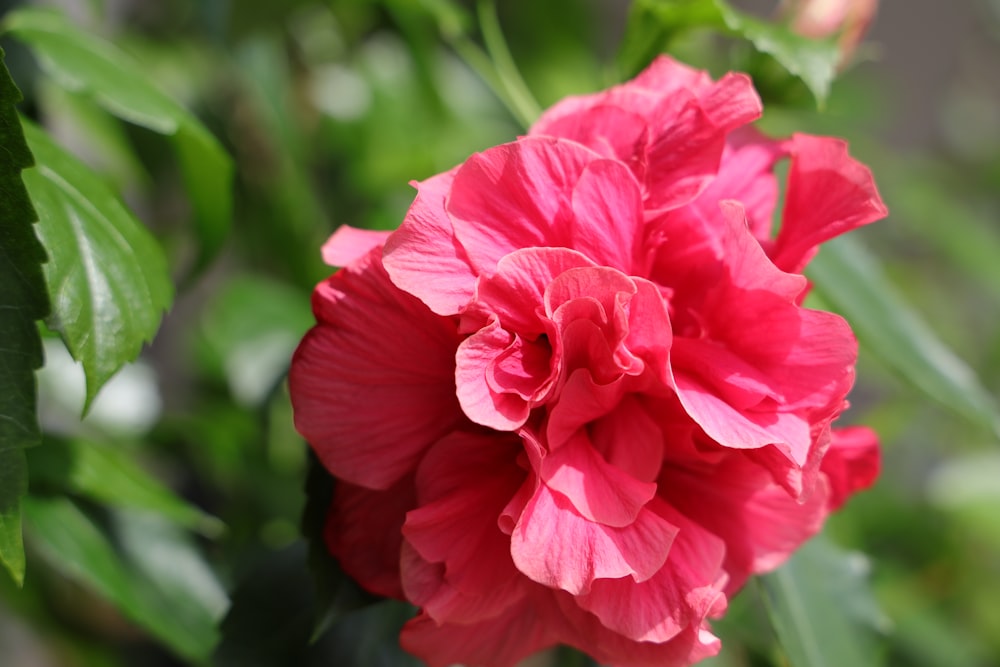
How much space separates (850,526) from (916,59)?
0.96 meters

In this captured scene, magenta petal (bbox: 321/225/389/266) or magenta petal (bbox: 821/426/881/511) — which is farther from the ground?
magenta petal (bbox: 321/225/389/266)

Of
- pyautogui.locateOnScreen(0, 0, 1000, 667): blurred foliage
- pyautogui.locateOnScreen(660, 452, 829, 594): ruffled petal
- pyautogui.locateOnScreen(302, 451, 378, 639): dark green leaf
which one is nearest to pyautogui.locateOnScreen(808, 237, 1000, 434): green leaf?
pyautogui.locateOnScreen(0, 0, 1000, 667): blurred foliage

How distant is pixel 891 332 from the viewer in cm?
40

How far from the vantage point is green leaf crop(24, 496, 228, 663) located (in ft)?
1.20

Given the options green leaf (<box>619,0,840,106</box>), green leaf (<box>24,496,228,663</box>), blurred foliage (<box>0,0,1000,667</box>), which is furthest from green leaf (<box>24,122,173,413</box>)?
green leaf (<box>619,0,840,106</box>)

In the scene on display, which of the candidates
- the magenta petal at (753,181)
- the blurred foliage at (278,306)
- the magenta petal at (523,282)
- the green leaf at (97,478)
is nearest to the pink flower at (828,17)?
the blurred foliage at (278,306)

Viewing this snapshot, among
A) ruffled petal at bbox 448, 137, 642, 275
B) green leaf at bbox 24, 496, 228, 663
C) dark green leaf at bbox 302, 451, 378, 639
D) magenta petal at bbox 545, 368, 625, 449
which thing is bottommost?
green leaf at bbox 24, 496, 228, 663

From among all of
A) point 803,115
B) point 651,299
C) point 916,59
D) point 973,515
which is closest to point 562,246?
point 651,299

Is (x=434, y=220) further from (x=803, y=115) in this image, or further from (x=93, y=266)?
(x=803, y=115)

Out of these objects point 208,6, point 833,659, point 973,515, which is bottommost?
point 973,515

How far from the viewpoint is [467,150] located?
712 mm

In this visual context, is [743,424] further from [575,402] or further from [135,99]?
[135,99]

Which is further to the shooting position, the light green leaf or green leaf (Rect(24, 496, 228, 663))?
green leaf (Rect(24, 496, 228, 663))

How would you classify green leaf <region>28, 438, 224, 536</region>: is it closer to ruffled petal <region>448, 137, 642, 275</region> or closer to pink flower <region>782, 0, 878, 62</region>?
ruffled petal <region>448, 137, 642, 275</region>
